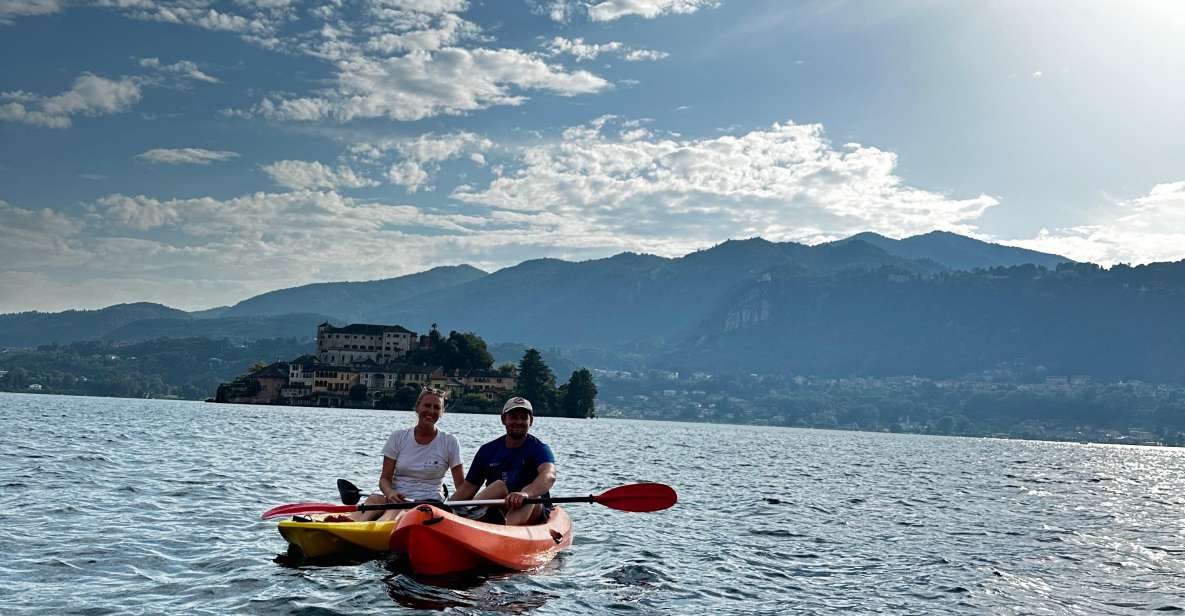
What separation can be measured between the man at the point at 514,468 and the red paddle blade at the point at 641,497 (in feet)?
7.83

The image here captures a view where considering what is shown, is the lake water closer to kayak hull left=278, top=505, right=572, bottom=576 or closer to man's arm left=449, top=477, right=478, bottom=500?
kayak hull left=278, top=505, right=572, bottom=576

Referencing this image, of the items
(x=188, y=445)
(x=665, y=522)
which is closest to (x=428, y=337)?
(x=188, y=445)

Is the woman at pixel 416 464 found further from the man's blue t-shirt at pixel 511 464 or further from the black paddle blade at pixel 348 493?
the black paddle blade at pixel 348 493

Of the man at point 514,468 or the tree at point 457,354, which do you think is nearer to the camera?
the man at point 514,468

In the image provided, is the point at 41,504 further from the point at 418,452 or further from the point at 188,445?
the point at 188,445

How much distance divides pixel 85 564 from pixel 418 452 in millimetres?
5195

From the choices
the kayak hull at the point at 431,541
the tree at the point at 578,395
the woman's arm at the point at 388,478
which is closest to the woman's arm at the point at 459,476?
the woman's arm at the point at 388,478

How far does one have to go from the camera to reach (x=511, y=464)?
1677 centimetres

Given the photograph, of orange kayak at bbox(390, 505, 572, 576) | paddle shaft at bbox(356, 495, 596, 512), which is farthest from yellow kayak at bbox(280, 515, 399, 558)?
orange kayak at bbox(390, 505, 572, 576)

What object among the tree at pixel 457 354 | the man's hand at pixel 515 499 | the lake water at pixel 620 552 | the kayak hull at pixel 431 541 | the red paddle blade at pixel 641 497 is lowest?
the lake water at pixel 620 552

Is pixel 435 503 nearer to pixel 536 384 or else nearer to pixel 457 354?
pixel 536 384

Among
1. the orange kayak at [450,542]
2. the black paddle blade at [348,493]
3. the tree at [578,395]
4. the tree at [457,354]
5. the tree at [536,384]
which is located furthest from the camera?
the tree at [457,354]

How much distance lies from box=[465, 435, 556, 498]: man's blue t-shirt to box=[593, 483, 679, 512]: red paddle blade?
2551 millimetres

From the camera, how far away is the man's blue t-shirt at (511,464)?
1673 cm
